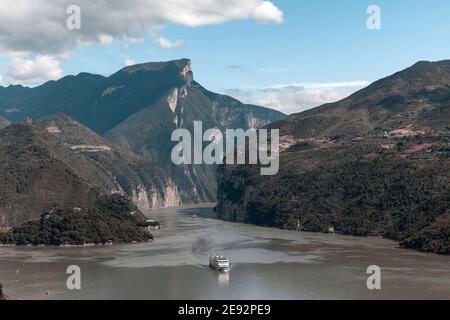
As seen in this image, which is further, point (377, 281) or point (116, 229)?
point (116, 229)

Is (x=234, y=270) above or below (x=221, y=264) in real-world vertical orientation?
below

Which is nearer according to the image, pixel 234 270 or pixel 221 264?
pixel 221 264

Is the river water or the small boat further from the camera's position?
the small boat

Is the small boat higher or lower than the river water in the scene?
higher

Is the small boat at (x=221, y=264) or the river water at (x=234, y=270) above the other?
the small boat at (x=221, y=264)

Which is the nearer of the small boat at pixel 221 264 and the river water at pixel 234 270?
the river water at pixel 234 270
